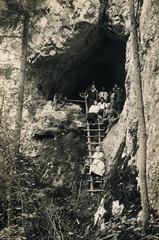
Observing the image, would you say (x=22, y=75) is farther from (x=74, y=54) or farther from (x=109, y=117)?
A: (x=109, y=117)

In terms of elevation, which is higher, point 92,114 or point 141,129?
point 92,114

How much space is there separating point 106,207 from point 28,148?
349 cm

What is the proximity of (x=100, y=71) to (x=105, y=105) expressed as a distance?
205 centimetres

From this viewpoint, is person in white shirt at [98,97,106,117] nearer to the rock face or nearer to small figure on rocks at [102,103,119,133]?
small figure on rocks at [102,103,119,133]

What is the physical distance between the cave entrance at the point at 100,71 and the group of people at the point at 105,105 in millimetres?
630

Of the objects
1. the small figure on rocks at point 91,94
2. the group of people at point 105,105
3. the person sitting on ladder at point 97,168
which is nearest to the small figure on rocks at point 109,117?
the group of people at point 105,105

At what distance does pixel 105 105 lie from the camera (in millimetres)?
13109

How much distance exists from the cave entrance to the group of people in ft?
2.07

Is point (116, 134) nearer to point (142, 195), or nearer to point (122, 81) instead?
point (122, 81)

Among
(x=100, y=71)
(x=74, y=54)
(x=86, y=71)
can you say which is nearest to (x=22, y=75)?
(x=74, y=54)

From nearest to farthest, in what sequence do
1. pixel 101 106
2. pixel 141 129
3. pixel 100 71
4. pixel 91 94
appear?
pixel 141 129 < pixel 101 106 < pixel 91 94 < pixel 100 71

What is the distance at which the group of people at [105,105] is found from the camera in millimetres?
12492

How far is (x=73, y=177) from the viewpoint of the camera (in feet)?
38.1

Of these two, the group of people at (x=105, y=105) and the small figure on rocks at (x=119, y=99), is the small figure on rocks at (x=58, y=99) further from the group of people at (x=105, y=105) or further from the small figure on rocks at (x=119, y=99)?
the small figure on rocks at (x=119, y=99)
